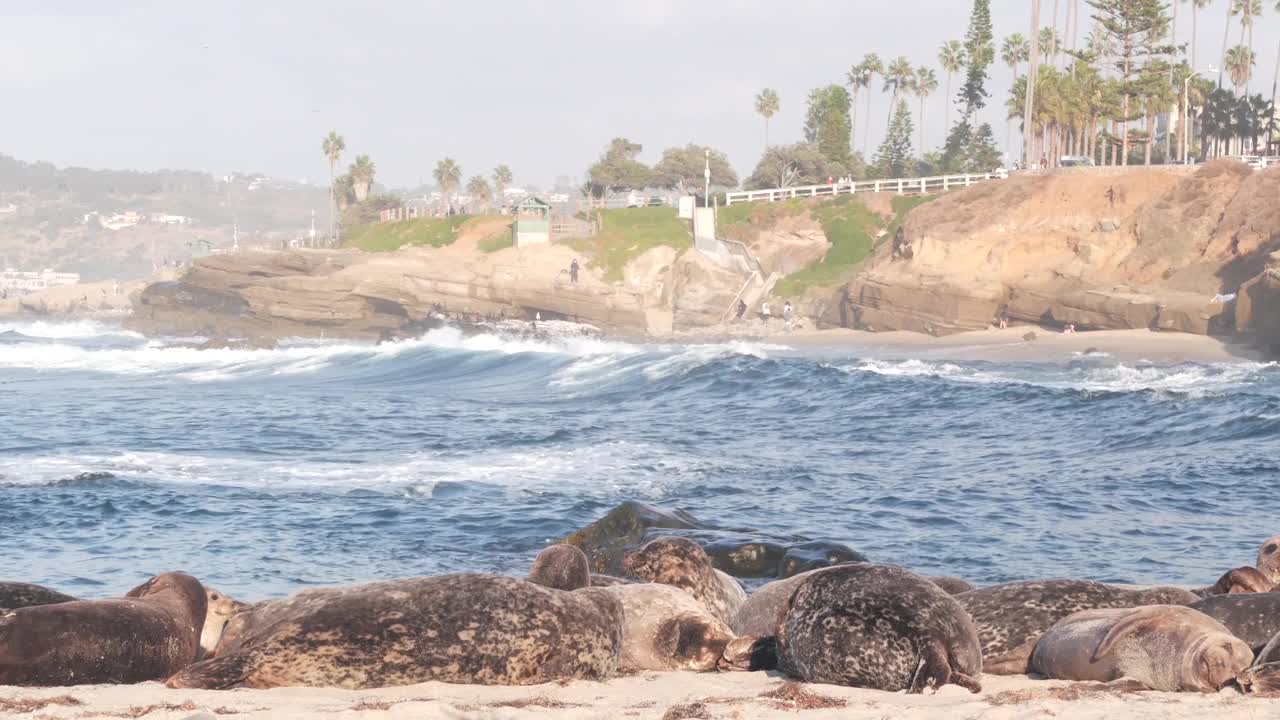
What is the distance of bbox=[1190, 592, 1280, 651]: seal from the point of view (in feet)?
27.7

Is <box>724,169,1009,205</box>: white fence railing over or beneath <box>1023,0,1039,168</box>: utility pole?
beneath

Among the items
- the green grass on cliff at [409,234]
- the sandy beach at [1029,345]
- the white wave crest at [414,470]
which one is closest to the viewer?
the white wave crest at [414,470]

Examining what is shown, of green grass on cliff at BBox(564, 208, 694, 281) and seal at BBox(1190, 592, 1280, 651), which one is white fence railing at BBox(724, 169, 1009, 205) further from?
seal at BBox(1190, 592, 1280, 651)

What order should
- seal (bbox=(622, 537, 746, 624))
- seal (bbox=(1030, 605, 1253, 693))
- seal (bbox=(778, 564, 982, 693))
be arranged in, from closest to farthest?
seal (bbox=(1030, 605, 1253, 693))
seal (bbox=(778, 564, 982, 693))
seal (bbox=(622, 537, 746, 624))

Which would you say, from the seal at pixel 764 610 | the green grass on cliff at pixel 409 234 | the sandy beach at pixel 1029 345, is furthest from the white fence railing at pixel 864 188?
the seal at pixel 764 610

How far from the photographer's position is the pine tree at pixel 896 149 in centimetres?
9519

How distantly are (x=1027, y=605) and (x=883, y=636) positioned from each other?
6.45 feet

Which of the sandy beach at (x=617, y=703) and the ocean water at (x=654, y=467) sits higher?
the sandy beach at (x=617, y=703)

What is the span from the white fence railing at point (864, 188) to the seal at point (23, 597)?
68.6 metres

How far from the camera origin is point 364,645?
7.80 m

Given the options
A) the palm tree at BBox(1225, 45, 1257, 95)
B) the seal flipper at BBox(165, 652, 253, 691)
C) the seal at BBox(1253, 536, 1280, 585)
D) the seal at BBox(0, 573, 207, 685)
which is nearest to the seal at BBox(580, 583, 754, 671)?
the seal flipper at BBox(165, 652, 253, 691)

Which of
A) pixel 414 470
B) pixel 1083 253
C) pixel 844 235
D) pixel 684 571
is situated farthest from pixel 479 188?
pixel 684 571

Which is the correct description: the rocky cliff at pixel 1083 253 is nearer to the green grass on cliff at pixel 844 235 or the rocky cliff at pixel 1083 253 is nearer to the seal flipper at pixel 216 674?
the green grass on cliff at pixel 844 235

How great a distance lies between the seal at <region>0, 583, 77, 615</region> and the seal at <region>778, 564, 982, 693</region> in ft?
15.2
